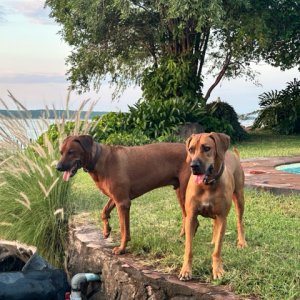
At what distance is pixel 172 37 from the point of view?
19203 mm

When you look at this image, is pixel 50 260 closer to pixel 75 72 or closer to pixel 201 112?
pixel 201 112

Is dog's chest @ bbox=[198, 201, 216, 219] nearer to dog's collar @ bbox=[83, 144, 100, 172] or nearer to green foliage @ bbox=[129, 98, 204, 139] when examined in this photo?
dog's collar @ bbox=[83, 144, 100, 172]

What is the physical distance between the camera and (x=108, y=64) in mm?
20641

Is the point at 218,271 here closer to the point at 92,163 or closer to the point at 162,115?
the point at 92,163

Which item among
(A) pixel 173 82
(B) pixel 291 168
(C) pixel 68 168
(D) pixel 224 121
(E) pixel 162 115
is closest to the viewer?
(C) pixel 68 168

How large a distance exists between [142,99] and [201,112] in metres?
3.43

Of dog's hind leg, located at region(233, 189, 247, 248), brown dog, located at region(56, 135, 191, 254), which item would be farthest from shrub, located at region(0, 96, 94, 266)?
dog's hind leg, located at region(233, 189, 247, 248)

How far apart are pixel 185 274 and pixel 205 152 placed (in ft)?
2.85

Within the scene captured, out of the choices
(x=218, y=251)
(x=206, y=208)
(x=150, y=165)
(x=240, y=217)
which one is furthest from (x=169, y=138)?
(x=218, y=251)

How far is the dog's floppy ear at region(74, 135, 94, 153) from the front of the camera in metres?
4.47

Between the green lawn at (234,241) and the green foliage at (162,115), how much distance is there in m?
7.93

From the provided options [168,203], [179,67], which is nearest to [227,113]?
[179,67]

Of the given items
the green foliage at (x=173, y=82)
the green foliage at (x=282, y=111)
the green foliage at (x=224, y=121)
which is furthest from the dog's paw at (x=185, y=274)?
the green foliage at (x=282, y=111)

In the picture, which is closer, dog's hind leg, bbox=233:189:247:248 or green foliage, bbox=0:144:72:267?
dog's hind leg, bbox=233:189:247:248
